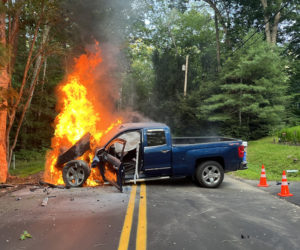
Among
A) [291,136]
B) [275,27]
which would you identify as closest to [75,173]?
→ [291,136]

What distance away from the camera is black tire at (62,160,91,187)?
887 centimetres

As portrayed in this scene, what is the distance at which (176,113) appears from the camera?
33.5 meters

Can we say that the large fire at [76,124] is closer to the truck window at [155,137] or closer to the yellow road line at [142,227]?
the truck window at [155,137]

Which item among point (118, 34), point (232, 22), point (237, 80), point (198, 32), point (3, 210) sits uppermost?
point (198, 32)

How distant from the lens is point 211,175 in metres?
8.79

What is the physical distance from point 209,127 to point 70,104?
69.9 feet

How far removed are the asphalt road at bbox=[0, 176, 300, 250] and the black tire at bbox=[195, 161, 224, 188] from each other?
391 millimetres

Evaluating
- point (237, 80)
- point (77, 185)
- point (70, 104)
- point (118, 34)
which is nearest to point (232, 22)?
point (237, 80)

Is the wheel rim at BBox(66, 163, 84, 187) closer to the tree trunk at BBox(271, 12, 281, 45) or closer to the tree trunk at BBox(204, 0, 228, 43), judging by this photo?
the tree trunk at BBox(271, 12, 281, 45)

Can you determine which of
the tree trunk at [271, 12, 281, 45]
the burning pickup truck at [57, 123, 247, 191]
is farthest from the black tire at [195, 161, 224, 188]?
the tree trunk at [271, 12, 281, 45]

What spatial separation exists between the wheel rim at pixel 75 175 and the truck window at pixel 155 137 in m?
2.21

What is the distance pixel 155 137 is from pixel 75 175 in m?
2.65

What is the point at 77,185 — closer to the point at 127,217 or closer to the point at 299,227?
the point at 127,217

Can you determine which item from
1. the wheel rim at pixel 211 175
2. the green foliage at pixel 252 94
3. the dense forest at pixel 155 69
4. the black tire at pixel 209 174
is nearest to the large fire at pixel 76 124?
the dense forest at pixel 155 69
